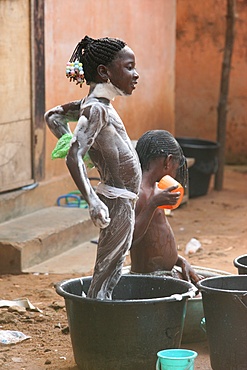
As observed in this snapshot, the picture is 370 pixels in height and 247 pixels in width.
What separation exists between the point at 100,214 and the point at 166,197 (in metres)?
0.77

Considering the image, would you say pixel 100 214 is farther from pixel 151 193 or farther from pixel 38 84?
pixel 38 84

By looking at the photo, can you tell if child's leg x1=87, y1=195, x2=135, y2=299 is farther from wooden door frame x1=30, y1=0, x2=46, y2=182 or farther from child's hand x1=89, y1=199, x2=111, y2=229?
wooden door frame x1=30, y1=0, x2=46, y2=182

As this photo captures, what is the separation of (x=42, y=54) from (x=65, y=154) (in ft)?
13.2

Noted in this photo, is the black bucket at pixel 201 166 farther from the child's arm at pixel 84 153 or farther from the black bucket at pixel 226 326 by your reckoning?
the child's arm at pixel 84 153

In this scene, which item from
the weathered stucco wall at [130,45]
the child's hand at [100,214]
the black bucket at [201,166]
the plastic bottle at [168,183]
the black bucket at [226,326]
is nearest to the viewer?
the child's hand at [100,214]

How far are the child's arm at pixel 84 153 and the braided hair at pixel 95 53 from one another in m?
0.22

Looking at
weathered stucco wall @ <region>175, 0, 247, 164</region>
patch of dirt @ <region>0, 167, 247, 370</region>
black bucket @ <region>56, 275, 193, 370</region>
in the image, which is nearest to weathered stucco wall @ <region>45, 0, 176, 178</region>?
patch of dirt @ <region>0, 167, 247, 370</region>

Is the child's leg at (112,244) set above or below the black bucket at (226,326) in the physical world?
above

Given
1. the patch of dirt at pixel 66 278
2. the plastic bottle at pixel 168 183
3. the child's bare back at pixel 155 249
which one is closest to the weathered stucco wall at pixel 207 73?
the patch of dirt at pixel 66 278

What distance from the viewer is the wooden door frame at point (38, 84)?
8.45 meters

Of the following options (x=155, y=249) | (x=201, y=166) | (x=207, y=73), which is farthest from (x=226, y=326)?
(x=207, y=73)

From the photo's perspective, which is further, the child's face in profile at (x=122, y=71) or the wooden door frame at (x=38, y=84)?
the wooden door frame at (x=38, y=84)

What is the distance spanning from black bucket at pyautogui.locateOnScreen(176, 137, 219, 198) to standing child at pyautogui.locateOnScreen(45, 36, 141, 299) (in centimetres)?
634

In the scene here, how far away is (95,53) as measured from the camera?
15.3 ft
